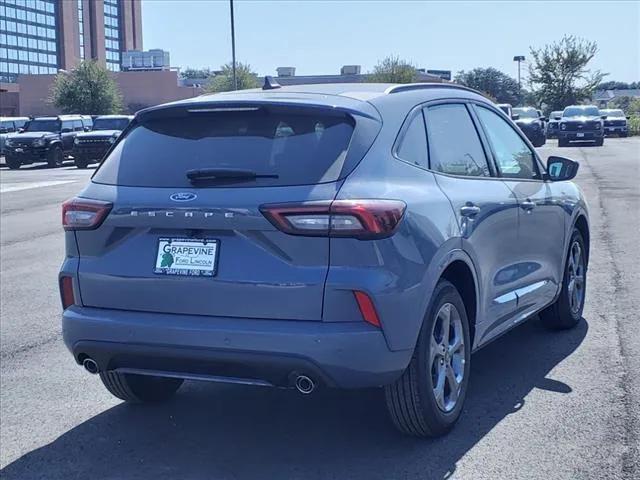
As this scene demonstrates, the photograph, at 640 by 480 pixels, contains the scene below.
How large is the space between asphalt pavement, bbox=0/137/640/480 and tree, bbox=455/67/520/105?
89.4 metres

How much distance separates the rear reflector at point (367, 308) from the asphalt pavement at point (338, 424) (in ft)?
2.62

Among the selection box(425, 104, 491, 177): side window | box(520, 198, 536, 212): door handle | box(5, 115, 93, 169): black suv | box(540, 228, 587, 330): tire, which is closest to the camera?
box(425, 104, 491, 177): side window

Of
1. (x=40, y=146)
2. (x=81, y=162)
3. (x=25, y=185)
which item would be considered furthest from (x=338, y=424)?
(x=40, y=146)

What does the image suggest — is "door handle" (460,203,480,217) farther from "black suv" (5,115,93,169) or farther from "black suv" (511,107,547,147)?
"black suv" (5,115,93,169)

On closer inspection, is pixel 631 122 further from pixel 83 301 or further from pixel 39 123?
pixel 83 301

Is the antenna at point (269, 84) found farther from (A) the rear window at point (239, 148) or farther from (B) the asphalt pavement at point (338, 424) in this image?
(B) the asphalt pavement at point (338, 424)

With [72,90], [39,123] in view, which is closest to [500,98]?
[72,90]

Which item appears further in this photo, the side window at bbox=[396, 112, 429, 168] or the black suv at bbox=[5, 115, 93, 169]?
the black suv at bbox=[5, 115, 93, 169]

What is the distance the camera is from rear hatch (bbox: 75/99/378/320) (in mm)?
4246

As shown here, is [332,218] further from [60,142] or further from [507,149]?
[60,142]

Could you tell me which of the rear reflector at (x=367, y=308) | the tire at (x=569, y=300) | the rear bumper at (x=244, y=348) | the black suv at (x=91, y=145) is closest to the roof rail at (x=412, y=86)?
the rear reflector at (x=367, y=308)

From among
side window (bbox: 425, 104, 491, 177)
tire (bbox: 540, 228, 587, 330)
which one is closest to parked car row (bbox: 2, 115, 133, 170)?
tire (bbox: 540, 228, 587, 330)

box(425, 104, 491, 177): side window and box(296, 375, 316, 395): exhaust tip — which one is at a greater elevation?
box(425, 104, 491, 177): side window

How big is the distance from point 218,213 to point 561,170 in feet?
10.5
